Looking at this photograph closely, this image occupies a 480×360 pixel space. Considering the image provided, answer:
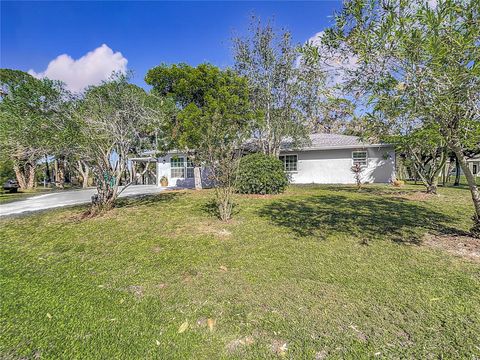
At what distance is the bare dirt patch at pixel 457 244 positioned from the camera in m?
4.58

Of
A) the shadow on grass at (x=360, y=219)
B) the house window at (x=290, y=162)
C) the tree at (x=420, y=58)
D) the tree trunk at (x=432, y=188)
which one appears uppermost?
the tree at (x=420, y=58)

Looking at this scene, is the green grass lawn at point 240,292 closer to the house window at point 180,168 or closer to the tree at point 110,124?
the tree at point 110,124

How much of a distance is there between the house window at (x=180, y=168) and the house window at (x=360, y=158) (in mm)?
11592

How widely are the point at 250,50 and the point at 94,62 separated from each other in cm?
831

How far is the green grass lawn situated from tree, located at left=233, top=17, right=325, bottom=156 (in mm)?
10314

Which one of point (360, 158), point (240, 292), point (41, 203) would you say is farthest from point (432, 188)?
point (41, 203)

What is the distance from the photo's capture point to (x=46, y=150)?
7668mm

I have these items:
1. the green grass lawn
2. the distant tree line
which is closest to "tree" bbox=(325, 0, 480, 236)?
the distant tree line

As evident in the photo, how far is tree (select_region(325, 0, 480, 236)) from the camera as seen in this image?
347 centimetres

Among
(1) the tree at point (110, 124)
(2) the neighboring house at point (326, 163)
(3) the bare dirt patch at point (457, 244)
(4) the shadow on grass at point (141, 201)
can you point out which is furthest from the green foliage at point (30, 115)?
(3) the bare dirt patch at point (457, 244)

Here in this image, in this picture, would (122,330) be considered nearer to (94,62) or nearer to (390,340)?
(390,340)

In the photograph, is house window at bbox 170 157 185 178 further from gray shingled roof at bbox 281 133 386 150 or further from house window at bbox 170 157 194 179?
gray shingled roof at bbox 281 133 386 150

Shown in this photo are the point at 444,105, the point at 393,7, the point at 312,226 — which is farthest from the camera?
the point at 312,226

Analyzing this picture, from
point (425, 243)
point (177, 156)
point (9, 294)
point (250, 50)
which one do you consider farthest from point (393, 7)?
point (177, 156)
